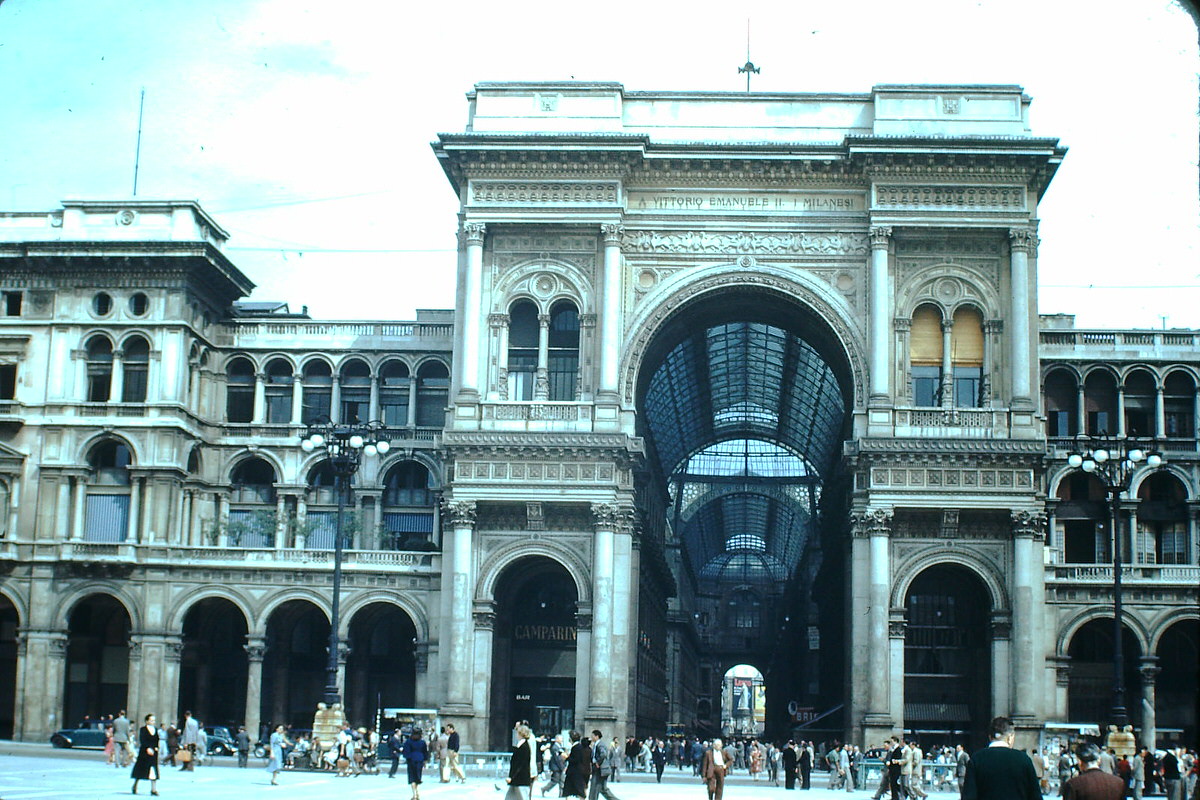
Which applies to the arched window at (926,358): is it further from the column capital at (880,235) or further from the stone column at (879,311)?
the column capital at (880,235)

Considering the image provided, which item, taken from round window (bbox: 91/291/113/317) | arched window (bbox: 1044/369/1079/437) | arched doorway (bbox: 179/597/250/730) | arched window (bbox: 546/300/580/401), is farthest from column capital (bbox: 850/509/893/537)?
round window (bbox: 91/291/113/317)

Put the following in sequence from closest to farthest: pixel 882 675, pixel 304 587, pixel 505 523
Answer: pixel 882 675 → pixel 505 523 → pixel 304 587

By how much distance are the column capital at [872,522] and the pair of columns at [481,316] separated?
10098 millimetres

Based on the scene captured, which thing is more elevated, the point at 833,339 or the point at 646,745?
the point at 833,339

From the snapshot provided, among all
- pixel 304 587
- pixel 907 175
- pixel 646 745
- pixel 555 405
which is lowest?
pixel 646 745

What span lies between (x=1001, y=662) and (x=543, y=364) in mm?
20102

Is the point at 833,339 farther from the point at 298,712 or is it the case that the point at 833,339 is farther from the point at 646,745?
the point at 298,712

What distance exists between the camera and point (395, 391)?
72125 millimetres

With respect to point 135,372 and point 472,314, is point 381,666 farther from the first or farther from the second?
point 472,314

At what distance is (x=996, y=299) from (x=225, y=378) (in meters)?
34.2

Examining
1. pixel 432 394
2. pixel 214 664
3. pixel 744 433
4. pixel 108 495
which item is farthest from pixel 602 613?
pixel 744 433

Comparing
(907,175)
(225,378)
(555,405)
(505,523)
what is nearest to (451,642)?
(505,523)

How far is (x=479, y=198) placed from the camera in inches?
2419

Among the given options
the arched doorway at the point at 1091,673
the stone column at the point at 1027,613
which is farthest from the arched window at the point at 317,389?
the arched doorway at the point at 1091,673
